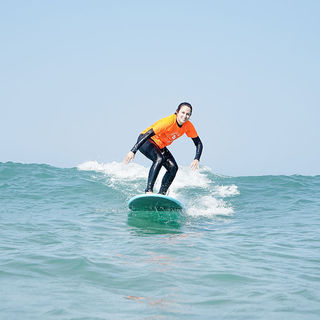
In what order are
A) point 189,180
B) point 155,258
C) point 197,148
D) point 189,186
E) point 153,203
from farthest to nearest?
point 189,180 → point 189,186 → point 197,148 → point 153,203 → point 155,258

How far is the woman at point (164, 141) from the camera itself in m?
8.17

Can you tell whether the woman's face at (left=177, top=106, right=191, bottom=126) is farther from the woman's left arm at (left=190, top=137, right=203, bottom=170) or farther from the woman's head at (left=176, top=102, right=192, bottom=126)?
the woman's left arm at (left=190, top=137, right=203, bottom=170)

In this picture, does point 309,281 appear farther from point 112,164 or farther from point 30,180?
point 112,164

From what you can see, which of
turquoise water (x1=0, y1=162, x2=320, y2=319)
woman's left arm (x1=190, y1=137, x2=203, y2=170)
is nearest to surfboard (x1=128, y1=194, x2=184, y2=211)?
turquoise water (x1=0, y1=162, x2=320, y2=319)

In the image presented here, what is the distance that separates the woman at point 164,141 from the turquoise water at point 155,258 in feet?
3.09

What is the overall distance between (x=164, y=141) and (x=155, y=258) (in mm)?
4029

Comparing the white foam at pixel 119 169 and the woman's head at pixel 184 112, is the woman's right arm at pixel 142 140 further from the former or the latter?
the white foam at pixel 119 169

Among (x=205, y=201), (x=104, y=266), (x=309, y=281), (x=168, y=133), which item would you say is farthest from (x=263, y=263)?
(x=205, y=201)

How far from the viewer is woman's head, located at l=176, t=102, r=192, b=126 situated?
813 cm

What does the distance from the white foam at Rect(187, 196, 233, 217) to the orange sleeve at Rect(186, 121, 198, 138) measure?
67.2 inches

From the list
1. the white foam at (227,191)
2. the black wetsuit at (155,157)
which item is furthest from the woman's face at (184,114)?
the white foam at (227,191)

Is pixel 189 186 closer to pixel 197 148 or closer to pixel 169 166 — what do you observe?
pixel 197 148

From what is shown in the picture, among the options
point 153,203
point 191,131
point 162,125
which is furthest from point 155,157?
point 191,131

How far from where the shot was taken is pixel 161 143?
338 inches
